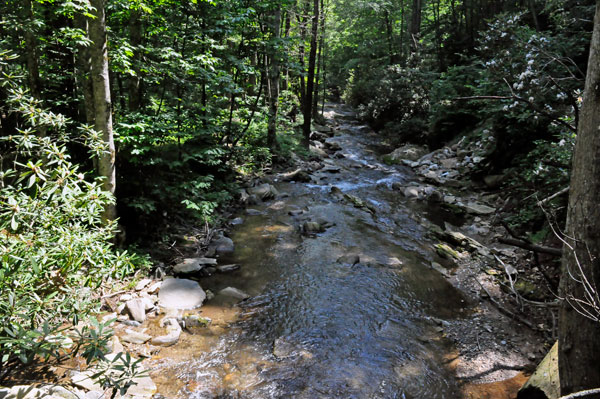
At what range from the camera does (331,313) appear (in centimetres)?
527

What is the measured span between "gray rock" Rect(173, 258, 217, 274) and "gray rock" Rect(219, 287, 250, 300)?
0.77 meters

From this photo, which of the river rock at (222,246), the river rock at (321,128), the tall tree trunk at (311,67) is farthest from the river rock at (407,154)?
the river rock at (222,246)

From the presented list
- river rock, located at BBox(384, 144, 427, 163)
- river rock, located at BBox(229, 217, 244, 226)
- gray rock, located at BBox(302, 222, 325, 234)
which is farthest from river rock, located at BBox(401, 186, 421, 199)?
river rock, located at BBox(229, 217, 244, 226)

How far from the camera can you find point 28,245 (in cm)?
296

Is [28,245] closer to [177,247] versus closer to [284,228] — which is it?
[177,247]

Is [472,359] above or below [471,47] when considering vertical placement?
below

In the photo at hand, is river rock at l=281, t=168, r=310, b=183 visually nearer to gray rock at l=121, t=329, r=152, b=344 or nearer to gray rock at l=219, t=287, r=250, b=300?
gray rock at l=219, t=287, r=250, b=300

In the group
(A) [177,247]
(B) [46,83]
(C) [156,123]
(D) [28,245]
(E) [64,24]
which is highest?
(E) [64,24]

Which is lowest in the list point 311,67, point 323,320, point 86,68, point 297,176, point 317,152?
point 323,320

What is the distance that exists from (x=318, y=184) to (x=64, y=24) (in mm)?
8093

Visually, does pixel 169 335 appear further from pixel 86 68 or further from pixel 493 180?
pixel 493 180

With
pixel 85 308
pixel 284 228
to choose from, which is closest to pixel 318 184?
pixel 284 228

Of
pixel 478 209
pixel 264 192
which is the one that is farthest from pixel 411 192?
pixel 264 192

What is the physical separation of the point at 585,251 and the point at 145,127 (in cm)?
580
